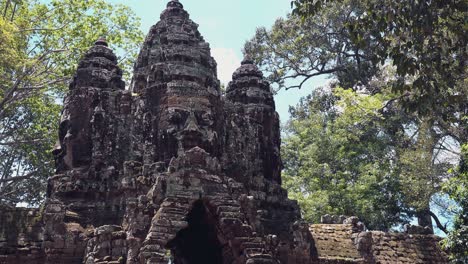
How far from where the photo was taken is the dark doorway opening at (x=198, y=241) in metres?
12.3

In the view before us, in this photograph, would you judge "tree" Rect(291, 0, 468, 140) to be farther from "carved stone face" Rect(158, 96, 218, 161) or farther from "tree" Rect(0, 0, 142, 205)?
"tree" Rect(0, 0, 142, 205)

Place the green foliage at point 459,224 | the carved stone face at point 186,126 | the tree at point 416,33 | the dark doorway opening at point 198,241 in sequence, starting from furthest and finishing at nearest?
the green foliage at point 459,224 < the carved stone face at point 186,126 < the dark doorway opening at point 198,241 < the tree at point 416,33

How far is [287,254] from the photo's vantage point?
14266 millimetres

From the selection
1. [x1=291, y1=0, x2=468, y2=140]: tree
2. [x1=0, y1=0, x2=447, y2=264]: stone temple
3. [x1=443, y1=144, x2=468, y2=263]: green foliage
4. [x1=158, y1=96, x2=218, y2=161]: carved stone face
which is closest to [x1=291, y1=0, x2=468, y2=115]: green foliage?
[x1=291, y1=0, x2=468, y2=140]: tree

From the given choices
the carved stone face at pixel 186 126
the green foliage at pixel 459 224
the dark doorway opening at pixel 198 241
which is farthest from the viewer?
the green foliage at pixel 459 224

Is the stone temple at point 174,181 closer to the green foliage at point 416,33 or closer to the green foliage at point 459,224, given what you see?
the green foliage at point 459,224

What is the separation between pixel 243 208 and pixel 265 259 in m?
1.10

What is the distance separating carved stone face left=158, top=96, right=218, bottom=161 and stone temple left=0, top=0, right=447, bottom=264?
0.08 feet

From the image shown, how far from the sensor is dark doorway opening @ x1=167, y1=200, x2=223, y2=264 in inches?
484

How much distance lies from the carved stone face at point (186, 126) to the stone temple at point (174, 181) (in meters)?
0.02

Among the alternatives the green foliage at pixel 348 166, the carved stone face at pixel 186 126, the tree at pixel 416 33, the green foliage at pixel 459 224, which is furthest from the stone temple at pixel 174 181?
the green foliage at pixel 348 166

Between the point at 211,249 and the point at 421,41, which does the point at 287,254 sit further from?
the point at 421,41

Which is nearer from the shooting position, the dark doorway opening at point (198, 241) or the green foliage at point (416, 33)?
the green foliage at point (416, 33)

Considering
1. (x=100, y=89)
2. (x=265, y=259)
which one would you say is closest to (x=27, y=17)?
(x=100, y=89)
